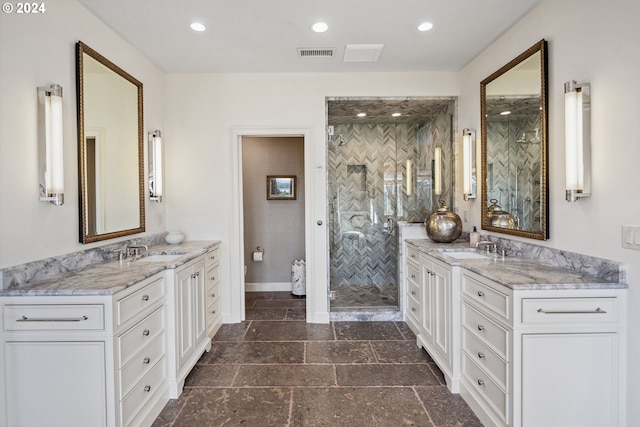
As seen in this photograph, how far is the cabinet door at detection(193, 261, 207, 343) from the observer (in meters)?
2.70

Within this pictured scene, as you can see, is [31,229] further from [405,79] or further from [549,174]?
[405,79]

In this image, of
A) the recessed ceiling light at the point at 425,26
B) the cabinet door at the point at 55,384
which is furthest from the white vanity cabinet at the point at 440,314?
the cabinet door at the point at 55,384

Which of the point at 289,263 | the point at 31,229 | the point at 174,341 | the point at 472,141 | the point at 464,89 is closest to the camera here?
the point at 31,229

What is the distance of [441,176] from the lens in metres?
3.99

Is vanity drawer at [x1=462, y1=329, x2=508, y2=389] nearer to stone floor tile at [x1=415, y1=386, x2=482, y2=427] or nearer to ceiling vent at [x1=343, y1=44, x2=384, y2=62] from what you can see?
stone floor tile at [x1=415, y1=386, x2=482, y2=427]

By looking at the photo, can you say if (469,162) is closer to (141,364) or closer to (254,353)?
(254,353)

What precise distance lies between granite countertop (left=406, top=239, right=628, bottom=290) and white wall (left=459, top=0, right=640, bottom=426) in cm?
14

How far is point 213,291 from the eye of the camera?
10.9 ft

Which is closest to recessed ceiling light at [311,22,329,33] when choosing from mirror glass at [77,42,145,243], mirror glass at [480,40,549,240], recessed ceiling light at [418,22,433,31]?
recessed ceiling light at [418,22,433,31]

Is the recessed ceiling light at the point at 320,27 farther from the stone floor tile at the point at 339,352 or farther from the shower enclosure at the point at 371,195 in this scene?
the stone floor tile at the point at 339,352

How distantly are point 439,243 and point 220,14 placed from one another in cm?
257

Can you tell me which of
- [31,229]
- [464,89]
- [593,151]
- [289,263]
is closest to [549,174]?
[593,151]

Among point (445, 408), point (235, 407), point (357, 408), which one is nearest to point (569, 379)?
point (445, 408)

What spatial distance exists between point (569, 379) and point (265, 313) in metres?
2.92
